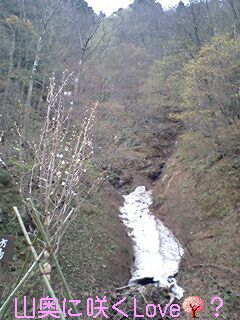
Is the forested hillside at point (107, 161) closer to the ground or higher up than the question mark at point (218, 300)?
higher up

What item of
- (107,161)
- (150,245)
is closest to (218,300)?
(150,245)

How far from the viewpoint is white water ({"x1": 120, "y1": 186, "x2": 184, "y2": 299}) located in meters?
8.67

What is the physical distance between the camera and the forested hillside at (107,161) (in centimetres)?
333

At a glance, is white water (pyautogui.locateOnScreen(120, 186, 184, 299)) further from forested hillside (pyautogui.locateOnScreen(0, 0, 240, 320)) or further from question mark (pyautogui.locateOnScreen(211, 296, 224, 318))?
question mark (pyautogui.locateOnScreen(211, 296, 224, 318))

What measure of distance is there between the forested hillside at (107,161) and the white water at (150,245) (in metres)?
0.33

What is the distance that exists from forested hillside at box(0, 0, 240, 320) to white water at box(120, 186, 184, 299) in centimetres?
33

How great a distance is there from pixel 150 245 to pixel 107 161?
3.32 metres

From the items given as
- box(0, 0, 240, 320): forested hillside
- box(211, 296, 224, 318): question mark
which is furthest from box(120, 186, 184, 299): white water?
box(211, 296, 224, 318): question mark

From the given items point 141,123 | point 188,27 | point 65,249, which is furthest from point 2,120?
point 188,27

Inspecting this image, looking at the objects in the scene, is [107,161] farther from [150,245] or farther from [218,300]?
[218,300]

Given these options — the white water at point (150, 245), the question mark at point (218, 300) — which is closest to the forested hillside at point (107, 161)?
the question mark at point (218, 300)

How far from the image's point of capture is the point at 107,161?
1206 centimetres

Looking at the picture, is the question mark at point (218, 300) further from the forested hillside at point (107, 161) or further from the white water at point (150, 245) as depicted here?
the white water at point (150, 245)

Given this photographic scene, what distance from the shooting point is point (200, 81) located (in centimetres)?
1188
